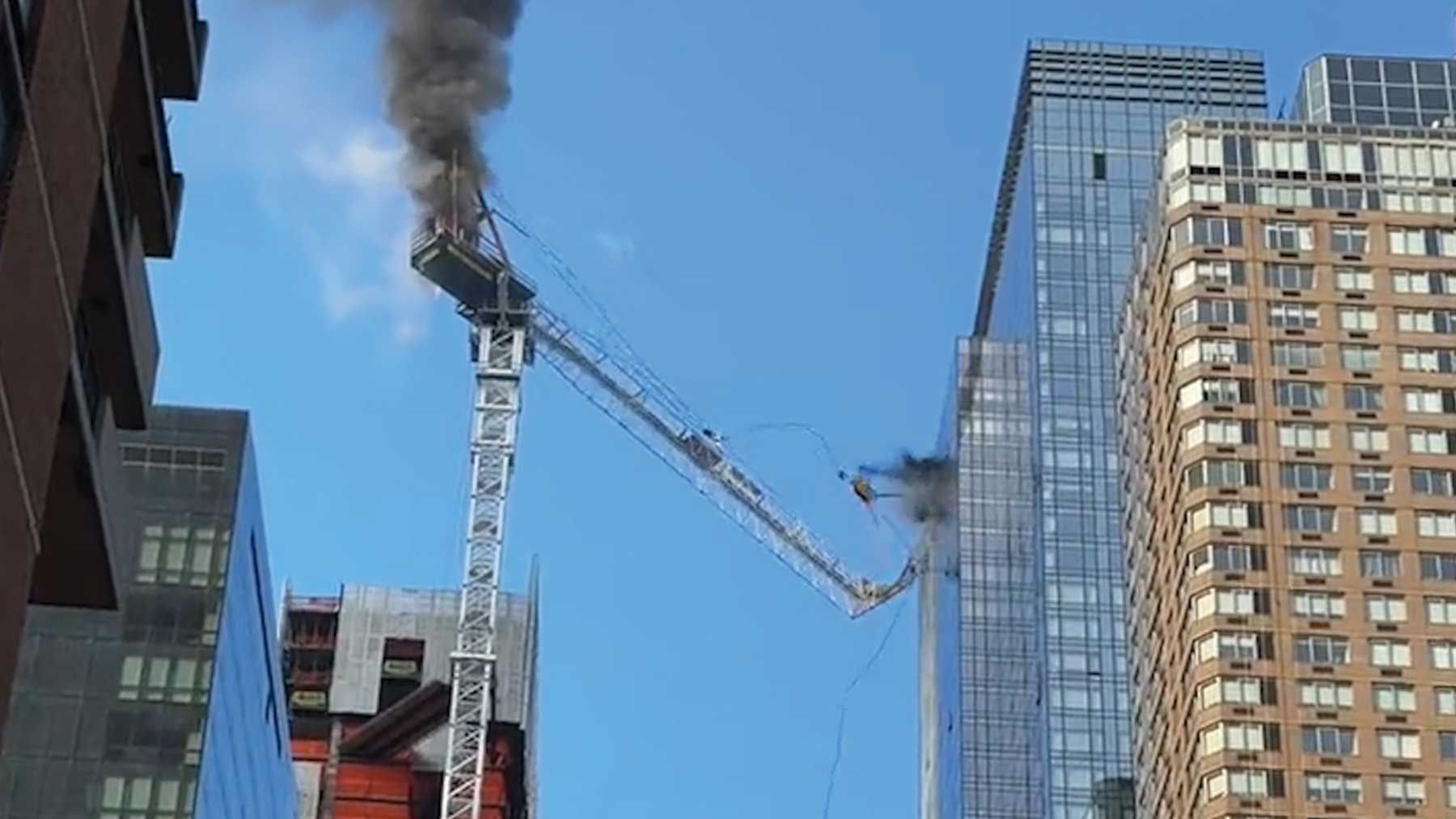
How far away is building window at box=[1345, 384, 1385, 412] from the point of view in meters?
125

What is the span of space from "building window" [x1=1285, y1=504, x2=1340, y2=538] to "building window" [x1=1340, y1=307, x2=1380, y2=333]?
8521 millimetres

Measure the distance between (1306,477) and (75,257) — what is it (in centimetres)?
8845

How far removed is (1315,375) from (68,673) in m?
54.8

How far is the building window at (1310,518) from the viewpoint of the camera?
123 meters

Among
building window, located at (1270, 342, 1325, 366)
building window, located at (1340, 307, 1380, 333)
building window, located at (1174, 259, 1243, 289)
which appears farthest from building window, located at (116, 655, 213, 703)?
building window, located at (1340, 307, 1380, 333)

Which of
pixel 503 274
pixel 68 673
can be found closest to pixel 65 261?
pixel 68 673

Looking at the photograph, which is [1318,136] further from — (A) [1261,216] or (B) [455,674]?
(B) [455,674]

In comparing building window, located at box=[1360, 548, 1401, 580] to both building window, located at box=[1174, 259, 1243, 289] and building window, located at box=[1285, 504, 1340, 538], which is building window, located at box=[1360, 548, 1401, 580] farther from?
building window, located at box=[1174, 259, 1243, 289]

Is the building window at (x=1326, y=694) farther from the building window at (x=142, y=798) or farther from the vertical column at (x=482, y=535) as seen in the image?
the vertical column at (x=482, y=535)

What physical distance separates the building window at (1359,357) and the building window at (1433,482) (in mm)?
5294

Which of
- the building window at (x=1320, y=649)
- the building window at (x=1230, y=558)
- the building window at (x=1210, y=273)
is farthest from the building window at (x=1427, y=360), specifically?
the building window at (x=1320, y=649)

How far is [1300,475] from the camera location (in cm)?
12412

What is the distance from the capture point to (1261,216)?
427ft

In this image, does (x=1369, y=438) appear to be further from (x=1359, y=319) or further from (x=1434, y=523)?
(x=1359, y=319)
